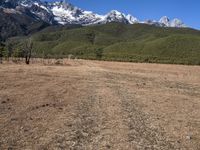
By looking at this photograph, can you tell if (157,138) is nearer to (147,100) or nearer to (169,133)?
(169,133)

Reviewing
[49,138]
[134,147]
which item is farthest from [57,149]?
[134,147]

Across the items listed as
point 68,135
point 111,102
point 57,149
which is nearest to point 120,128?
point 68,135

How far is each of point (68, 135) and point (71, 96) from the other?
13908 mm

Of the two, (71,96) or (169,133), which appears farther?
(71,96)

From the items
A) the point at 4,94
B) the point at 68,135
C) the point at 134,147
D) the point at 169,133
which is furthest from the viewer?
the point at 4,94

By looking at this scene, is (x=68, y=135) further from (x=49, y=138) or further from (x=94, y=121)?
(x=94, y=121)

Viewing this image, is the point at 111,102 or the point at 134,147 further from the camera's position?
the point at 111,102

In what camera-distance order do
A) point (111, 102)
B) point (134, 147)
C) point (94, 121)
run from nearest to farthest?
1. point (134, 147)
2. point (94, 121)
3. point (111, 102)

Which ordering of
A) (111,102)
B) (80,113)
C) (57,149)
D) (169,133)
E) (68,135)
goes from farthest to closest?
1. (111,102)
2. (80,113)
3. (169,133)
4. (68,135)
5. (57,149)

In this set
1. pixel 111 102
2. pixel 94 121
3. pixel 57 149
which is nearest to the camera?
pixel 57 149

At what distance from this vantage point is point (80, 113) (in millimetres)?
22938

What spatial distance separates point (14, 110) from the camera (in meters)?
23.1

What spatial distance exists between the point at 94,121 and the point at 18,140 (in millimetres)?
5319

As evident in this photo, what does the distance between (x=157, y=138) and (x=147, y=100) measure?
43.6 feet
